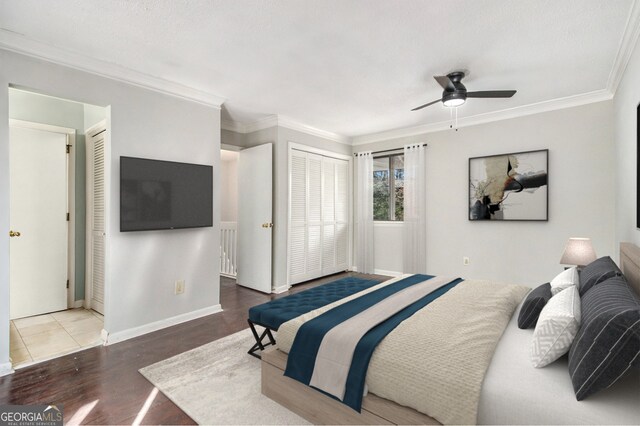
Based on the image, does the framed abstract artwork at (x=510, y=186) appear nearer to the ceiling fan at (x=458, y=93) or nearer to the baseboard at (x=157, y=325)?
the ceiling fan at (x=458, y=93)

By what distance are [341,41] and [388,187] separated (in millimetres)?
3469

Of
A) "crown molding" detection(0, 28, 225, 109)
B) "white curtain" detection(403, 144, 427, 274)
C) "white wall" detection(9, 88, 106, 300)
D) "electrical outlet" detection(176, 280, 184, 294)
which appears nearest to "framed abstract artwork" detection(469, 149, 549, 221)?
"white curtain" detection(403, 144, 427, 274)

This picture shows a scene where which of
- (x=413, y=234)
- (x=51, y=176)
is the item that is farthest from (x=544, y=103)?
(x=51, y=176)

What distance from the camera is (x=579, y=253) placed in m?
3.16

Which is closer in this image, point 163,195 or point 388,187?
point 163,195

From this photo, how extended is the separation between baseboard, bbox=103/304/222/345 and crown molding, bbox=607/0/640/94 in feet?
14.6

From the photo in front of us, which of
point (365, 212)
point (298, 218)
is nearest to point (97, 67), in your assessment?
point (298, 218)

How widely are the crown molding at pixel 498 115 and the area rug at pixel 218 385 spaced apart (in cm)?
406

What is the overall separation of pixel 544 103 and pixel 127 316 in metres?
5.31

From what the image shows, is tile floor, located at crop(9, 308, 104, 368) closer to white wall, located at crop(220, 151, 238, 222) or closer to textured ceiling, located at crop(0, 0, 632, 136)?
textured ceiling, located at crop(0, 0, 632, 136)

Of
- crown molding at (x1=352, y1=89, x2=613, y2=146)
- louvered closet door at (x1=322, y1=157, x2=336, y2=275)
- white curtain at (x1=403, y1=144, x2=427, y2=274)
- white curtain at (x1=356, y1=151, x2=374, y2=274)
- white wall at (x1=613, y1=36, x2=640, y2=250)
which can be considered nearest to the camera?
white wall at (x1=613, y1=36, x2=640, y2=250)

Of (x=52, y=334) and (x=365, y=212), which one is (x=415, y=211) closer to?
(x=365, y=212)

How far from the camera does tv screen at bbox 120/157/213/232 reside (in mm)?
2973

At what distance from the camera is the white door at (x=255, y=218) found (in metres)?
4.62
